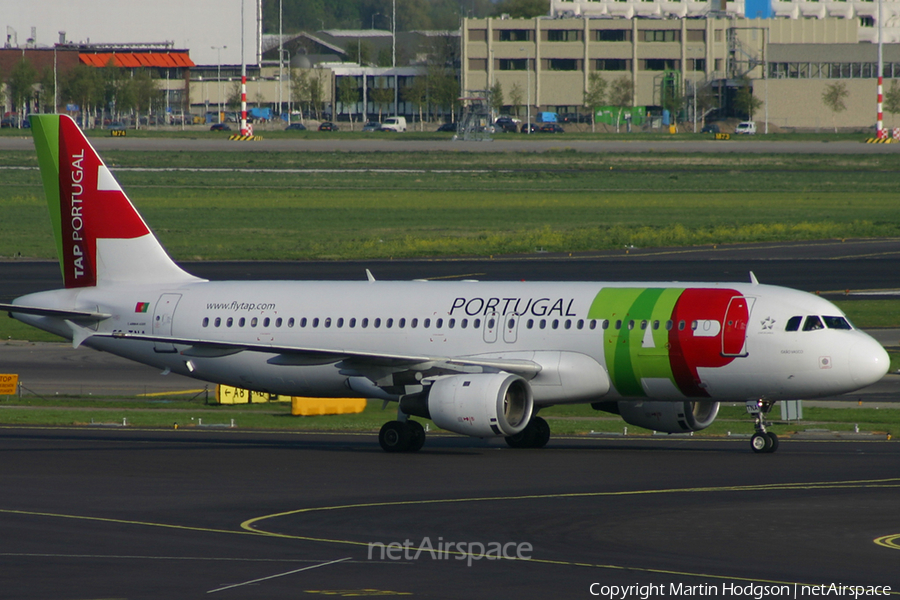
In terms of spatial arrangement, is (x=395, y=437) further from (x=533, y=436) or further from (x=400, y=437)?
(x=533, y=436)

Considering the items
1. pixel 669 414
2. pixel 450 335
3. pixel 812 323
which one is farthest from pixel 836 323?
pixel 450 335

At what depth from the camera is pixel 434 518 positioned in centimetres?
2444

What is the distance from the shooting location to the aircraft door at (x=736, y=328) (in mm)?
33219

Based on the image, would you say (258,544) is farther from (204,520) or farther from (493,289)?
(493,289)

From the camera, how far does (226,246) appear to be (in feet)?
298

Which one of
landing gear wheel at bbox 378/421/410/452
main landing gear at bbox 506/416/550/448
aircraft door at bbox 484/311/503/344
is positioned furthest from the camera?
main landing gear at bbox 506/416/550/448

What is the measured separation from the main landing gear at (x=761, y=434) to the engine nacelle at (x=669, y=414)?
1880 millimetres

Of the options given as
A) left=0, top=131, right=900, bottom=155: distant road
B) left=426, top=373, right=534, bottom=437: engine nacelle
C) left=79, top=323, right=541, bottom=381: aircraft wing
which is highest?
left=0, top=131, right=900, bottom=155: distant road

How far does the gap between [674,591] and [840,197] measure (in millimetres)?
108387

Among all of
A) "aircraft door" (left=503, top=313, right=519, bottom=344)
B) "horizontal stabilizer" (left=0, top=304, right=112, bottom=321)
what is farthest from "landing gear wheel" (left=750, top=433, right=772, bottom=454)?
"horizontal stabilizer" (left=0, top=304, right=112, bottom=321)

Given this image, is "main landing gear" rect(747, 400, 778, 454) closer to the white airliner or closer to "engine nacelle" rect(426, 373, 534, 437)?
the white airliner

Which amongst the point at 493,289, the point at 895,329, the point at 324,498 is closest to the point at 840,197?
the point at 895,329

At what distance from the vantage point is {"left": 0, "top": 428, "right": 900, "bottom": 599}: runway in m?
19.3

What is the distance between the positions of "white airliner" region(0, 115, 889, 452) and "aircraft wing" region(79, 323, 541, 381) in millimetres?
55
